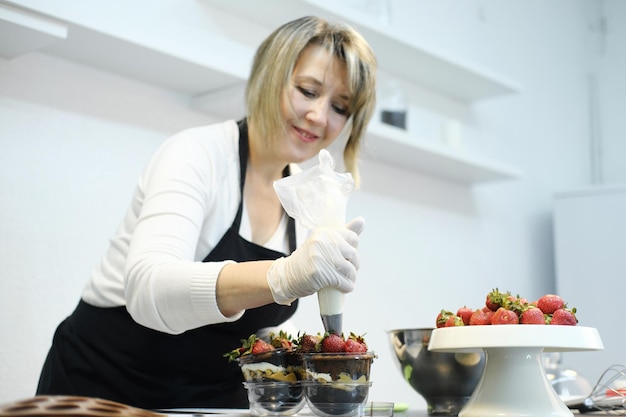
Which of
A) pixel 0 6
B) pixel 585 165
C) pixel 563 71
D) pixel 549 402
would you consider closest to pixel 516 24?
pixel 563 71

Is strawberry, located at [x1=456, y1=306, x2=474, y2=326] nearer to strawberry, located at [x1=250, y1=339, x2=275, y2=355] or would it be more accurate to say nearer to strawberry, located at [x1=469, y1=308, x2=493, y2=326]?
strawberry, located at [x1=469, y1=308, x2=493, y2=326]

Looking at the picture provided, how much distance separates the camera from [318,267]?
1.25 meters

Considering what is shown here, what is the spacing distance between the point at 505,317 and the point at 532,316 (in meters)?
0.04

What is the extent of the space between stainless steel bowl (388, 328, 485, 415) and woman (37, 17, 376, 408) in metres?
0.32

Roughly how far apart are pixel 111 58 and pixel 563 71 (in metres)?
3.04

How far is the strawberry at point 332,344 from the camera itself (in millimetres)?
1164

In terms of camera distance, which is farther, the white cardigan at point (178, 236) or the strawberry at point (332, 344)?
the white cardigan at point (178, 236)

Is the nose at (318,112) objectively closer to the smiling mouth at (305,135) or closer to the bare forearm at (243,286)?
the smiling mouth at (305,135)

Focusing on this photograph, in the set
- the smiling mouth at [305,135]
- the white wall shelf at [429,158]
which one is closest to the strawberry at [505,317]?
the smiling mouth at [305,135]

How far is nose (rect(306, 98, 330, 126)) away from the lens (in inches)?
70.8

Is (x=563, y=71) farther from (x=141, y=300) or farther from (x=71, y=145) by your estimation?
(x=141, y=300)

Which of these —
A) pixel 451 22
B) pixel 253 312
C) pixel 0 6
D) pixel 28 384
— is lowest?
pixel 28 384

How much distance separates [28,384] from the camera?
7.22ft

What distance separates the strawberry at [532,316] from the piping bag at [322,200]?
304 mm
